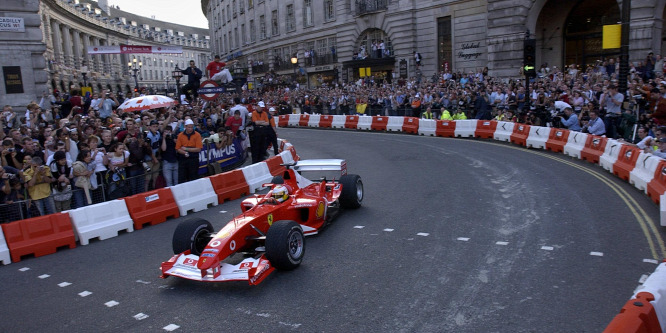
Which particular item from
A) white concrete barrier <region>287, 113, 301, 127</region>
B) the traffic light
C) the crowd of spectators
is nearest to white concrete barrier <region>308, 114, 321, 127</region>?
white concrete barrier <region>287, 113, 301, 127</region>

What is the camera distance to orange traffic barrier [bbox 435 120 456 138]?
2195cm

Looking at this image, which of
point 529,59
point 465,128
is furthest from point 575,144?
point 465,128

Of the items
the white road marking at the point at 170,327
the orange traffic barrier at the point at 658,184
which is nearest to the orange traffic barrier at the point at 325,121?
the orange traffic barrier at the point at 658,184

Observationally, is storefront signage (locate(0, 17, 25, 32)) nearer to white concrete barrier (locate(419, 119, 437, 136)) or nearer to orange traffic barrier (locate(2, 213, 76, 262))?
orange traffic barrier (locate(2, 213, 76, 262))

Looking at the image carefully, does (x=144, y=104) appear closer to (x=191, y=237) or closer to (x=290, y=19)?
(x=191, y=237)

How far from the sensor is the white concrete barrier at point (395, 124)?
81.0 feet

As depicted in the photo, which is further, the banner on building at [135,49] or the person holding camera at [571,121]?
the banner on building at [135,49]

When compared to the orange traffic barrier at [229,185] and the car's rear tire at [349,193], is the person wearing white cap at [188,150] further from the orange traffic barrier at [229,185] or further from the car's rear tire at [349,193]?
the car's rear tire at [349,193]

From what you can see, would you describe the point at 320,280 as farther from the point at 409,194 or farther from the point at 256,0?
the point at 256,0

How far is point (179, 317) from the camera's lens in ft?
18.2

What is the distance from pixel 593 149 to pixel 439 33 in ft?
75.9

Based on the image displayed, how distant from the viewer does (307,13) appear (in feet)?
157

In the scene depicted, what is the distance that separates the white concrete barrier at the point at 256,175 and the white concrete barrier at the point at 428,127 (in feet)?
37.0

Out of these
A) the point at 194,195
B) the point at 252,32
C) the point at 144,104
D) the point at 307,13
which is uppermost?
the point at 252,32
